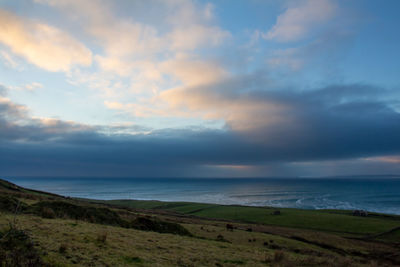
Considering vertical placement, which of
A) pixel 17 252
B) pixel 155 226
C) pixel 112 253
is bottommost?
pixel 155 226

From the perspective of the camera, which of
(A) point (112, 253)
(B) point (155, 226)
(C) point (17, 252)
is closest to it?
(C) point (17, 252)

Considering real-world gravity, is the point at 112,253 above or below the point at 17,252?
below

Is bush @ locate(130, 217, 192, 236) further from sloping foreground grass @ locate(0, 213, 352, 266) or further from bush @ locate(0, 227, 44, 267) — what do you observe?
bush @ locate(0, 227, 44, 267)

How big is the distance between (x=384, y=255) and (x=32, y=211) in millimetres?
44567

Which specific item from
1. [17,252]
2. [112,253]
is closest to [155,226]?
[112,253]

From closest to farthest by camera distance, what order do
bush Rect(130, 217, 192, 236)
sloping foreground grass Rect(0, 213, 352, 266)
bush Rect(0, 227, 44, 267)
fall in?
bush Rect(0, 227, 44, 267)
sloping foreground grass Rect(0, 213, 352, 266)
bush Rect(130, 217, 192, 236)

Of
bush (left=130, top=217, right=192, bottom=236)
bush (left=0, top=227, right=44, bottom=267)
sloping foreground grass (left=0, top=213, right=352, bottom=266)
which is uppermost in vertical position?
bush (left=0, top=227, right=44, bottom=267)

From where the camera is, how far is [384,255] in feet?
114

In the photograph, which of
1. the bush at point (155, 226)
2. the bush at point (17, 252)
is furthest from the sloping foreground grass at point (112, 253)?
the bush at point (155, 226)

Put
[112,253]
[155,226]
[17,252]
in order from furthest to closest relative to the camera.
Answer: [155,226], [112,253], [17,252]

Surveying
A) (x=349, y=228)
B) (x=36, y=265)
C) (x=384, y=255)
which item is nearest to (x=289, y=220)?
(x=349, y=228)

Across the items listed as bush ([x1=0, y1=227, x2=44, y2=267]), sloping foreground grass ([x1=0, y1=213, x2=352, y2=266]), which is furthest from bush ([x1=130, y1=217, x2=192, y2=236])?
bush ([x1=0, y1=227, x2=44, y2=267])

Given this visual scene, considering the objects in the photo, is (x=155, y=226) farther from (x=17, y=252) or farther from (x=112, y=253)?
(x=17, y=252)

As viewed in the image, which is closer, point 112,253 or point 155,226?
point 112,253
